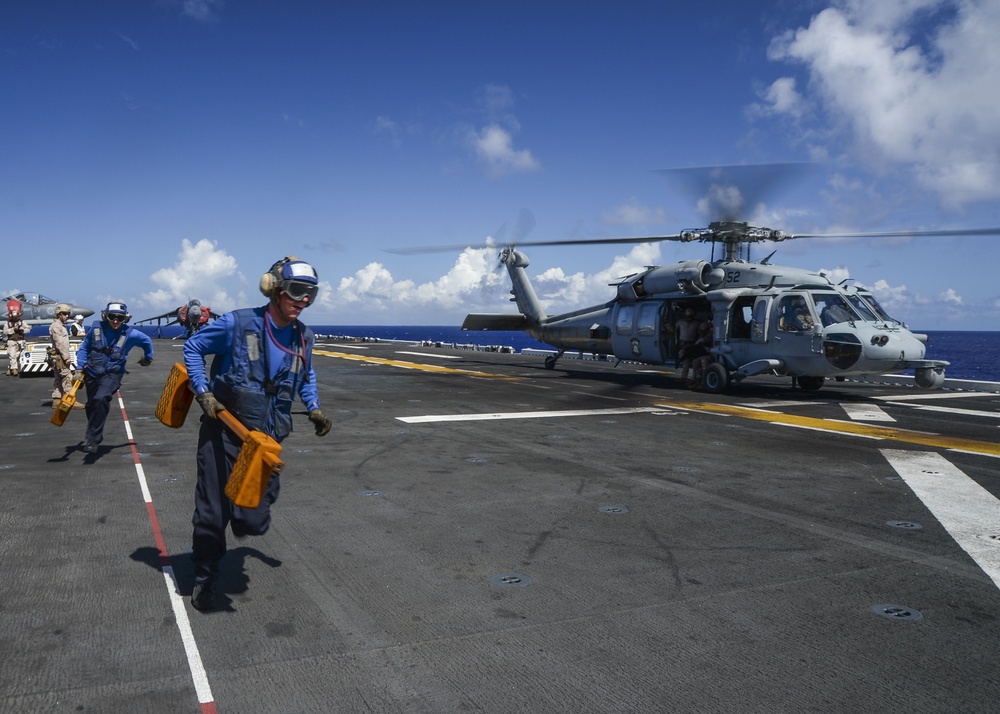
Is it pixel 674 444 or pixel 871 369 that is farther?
pixel 871 369

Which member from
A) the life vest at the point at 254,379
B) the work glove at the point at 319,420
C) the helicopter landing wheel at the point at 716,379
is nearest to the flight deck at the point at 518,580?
the work glove at the point at 319,420

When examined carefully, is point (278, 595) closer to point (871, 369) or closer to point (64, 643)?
point (64, 643)

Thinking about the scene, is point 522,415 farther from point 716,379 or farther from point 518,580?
point 518,580

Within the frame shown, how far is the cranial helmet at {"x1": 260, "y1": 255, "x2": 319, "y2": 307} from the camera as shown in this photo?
4.52m

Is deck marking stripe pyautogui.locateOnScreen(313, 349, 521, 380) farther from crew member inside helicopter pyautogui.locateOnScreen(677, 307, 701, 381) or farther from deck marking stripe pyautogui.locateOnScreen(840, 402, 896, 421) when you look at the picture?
deck marking stripe pyautogui.locateOnScreen(840, 402, 896, 421)

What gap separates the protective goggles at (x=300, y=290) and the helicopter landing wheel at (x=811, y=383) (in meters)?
15.5

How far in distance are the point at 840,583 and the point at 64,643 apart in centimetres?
474

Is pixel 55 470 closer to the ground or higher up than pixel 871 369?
closer to the ground

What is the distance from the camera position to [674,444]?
10055mm

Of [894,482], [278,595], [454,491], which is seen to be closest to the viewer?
[278,595]

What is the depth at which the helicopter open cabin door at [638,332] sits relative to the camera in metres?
19.1

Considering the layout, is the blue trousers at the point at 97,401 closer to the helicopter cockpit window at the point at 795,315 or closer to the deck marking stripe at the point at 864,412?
the deck marking stripe at the point at 864,412

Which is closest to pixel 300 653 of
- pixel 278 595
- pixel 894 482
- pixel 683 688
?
pixel 278 595

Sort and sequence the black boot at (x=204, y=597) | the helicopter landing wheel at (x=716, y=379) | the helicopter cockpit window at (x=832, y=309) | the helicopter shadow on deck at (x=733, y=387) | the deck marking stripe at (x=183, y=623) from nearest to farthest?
1. the deck marking stripe at (x=183, y=623)
2. the black boot at (x=204, y=597)
3. the helicopter cockpit window at (x=832, y=309)
4. the helicopter shadow on deck at (x=733, y=387)
5. the helicopter landing wheel at (x=716, y=379)
